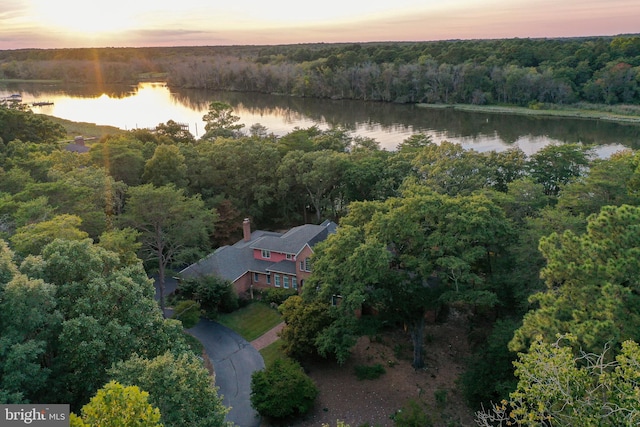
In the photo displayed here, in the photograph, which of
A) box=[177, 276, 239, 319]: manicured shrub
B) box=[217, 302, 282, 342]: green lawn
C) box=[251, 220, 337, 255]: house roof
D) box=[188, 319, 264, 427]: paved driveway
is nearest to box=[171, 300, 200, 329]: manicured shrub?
box=[188, 319, 264, 427]: paved driveway

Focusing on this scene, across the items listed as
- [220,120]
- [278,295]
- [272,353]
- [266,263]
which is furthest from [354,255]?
[220,120]

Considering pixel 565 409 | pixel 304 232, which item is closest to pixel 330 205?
pixel 304 232

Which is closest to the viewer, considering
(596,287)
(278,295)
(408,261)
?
(596,287)

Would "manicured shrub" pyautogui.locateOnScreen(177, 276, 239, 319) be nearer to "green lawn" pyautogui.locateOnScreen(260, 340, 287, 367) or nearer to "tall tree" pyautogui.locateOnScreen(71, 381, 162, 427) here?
"green lawn" pyautogui.locateOnScreen(260, 340, 287, 367)

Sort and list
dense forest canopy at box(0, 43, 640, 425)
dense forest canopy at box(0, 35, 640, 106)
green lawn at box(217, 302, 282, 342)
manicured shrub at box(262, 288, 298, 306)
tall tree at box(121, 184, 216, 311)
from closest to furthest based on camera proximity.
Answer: dense forest canopy at box(0, 43, 640, 425)
tall tree at box(121, 184, 216, 311)
green lawn at box(217, 302, 282, 342)
manicured shrub at box(262, 288, 298, 306)
dense forest canopy at box(0, 35, 640, 106)

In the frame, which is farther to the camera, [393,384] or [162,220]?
[162,220]

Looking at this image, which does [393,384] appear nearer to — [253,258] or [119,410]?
[253,258]
